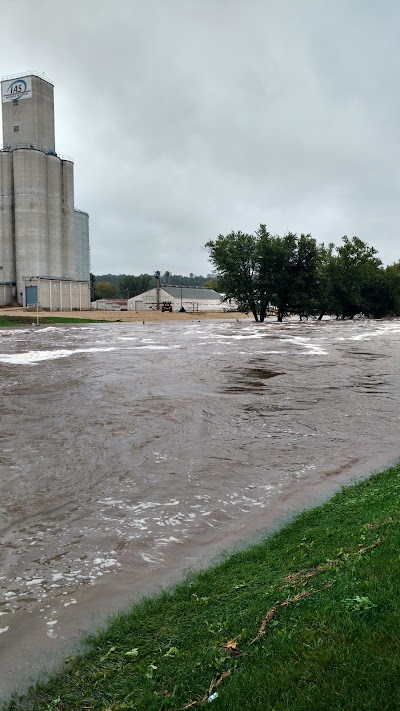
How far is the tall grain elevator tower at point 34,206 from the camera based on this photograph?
87.7 m

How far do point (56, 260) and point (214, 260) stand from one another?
35.9 meters

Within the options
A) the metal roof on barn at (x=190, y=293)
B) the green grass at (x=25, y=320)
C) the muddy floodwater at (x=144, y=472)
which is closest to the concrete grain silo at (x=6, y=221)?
the green grass at (x=25, y=320)

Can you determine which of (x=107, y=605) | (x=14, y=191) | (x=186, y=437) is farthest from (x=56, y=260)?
(x=107, y=605)

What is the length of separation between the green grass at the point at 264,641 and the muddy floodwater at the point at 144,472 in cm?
61

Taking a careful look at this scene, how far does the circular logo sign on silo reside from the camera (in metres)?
91.0

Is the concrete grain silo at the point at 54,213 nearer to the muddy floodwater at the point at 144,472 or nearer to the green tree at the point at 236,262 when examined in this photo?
the green tree at the point at 236,262

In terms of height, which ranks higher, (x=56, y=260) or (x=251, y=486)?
(x=56, y=260)

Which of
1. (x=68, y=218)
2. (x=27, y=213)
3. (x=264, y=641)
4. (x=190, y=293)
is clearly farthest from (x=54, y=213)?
(x=264, y=641)

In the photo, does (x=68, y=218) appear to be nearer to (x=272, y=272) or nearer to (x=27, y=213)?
(x=27, y=213)

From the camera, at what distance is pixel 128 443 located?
10.8m

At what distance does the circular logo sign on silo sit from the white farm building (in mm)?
52924

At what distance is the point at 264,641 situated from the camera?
143 inches

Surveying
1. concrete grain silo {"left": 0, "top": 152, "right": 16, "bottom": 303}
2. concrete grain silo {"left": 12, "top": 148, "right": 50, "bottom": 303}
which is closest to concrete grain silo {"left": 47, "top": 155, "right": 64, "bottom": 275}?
concrete grain silo {"left": 12, "top": 148, "right": 50, "bottom": 303}

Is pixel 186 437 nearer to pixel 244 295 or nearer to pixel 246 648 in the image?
pixel 246 648
